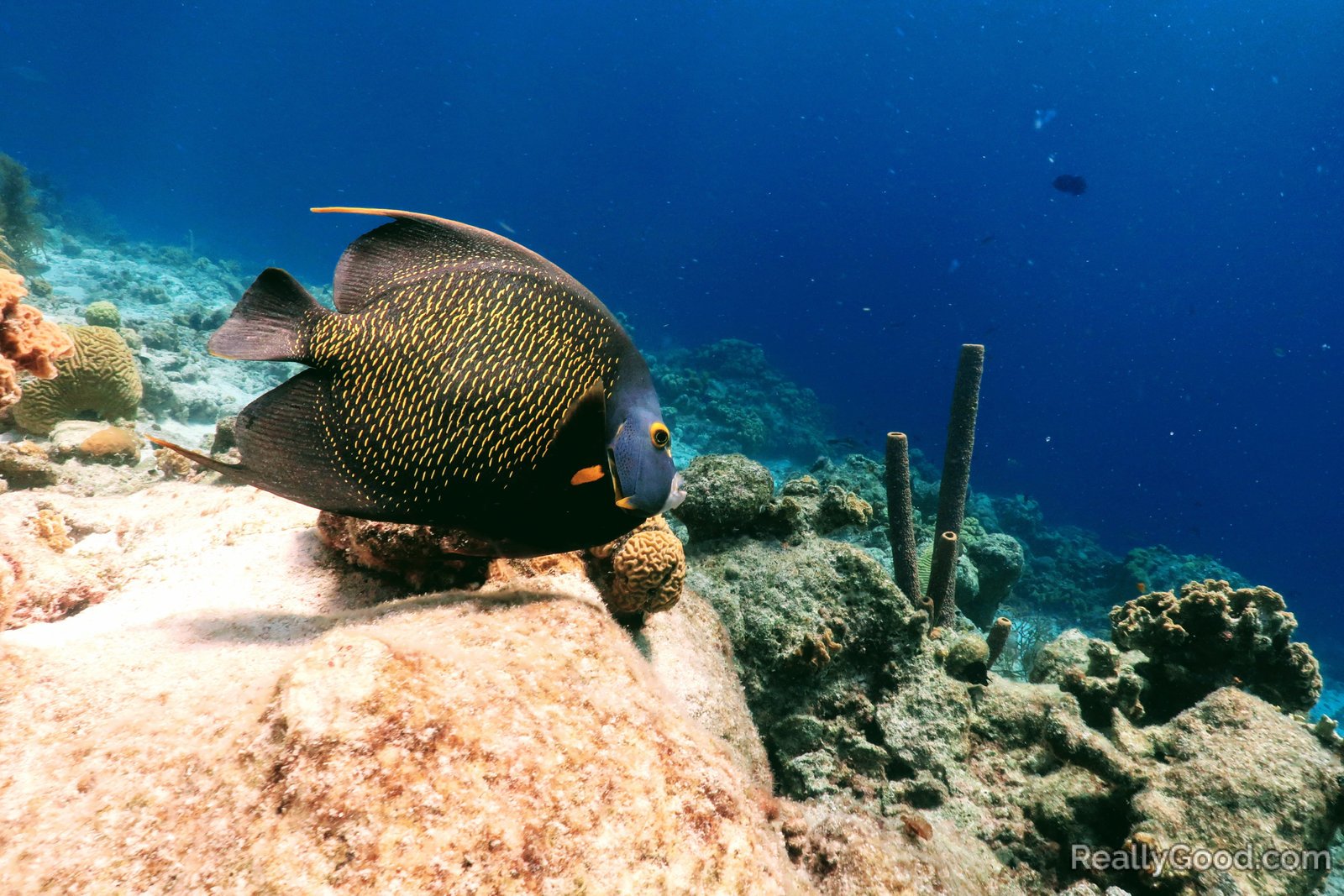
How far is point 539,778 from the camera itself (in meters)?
1.31

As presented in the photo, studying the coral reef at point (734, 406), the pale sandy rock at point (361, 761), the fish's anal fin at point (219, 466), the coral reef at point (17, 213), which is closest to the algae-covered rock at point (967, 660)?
the pale sandy rock at point (361, 761)

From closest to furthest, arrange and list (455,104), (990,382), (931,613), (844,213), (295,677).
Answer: (295,677) → (931,613) → (990,382) → (844,213) → (455,104)

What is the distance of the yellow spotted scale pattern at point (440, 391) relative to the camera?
5.19 ft

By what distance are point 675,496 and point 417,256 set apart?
1178mm

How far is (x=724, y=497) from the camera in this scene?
14.0 feet

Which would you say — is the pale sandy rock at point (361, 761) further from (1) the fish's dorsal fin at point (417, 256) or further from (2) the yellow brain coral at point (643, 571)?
(1) the fish's dorsal fin at point (417, 256)

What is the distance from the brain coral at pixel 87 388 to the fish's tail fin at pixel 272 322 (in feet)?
19.6

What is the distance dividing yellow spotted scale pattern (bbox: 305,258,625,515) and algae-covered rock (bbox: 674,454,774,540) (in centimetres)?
270

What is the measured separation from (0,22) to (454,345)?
420 ft

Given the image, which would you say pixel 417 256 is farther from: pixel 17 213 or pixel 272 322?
pixel 17 213

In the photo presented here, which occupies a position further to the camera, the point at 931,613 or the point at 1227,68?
the point at 1227,68

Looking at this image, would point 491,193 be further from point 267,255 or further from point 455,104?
point 267,255

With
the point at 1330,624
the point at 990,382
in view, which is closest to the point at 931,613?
the point at 1330,624

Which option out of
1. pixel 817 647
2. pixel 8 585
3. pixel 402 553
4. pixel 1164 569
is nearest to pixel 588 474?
pixel 402 553
